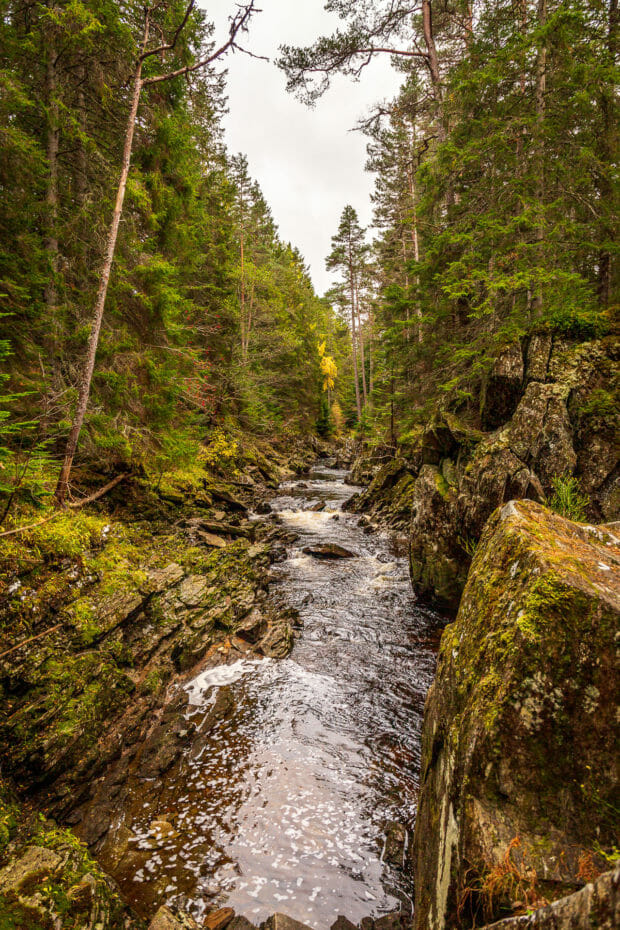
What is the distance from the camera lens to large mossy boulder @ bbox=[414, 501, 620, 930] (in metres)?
1.91

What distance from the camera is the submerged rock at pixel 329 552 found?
39.1 feet

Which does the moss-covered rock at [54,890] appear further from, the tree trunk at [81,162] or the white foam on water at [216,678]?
the tree trunk at [81,162]

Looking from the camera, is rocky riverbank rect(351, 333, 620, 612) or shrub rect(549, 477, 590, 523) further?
rocky riverbank rect(351, 333, 620, 612)

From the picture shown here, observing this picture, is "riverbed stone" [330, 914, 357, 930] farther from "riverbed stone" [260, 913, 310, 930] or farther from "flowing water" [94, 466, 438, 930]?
"riverbed stone" [260, 913, 310, 930]

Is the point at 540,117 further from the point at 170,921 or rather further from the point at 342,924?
the point at 170,921

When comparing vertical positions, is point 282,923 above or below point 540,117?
below

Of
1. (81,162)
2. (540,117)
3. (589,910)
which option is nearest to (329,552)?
(589,910)

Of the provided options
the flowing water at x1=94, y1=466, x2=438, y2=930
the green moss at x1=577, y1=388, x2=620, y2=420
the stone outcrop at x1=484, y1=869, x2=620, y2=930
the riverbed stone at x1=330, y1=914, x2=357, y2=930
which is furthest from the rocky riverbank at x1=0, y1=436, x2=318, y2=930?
the green moss at x1=577, y1=388, x2=620, y2=420

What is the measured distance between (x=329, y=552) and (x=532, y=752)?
32.6 ft

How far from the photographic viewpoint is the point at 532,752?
84.6 inches

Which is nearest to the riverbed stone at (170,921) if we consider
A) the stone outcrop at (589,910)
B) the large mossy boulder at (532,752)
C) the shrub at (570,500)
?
the large mossy boulder at (532,752)

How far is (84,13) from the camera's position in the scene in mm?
6980

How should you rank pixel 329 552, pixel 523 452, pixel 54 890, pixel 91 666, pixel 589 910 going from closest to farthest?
pixel 589 910 < pixel 54 890 < pixel 91 666 < pixel 523 452 < pixel 329 552

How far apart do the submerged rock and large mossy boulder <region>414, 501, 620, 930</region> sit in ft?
29.9
